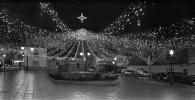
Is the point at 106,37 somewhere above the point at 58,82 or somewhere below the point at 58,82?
above

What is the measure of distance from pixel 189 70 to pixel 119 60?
104ft

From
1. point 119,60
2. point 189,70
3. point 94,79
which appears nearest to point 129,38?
point 189,70

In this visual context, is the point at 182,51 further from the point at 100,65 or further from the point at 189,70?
the point at 100,65

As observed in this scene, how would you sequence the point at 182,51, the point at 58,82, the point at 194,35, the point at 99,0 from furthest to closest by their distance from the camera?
the point at 182,51 < the point at 194,35 < the point at 58,82 < the point at 99,0

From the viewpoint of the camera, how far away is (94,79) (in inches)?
1282

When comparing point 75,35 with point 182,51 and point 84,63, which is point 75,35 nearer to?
point 84,63

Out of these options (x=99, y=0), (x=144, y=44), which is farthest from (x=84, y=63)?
(x=99, y=0)

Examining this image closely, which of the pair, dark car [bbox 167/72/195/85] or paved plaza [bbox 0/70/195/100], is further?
dark car [bbox 167/72/195/85]

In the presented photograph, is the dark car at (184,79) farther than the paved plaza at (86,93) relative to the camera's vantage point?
Yes

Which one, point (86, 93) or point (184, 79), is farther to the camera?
point (184, 79)

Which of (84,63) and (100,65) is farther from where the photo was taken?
(100,65)

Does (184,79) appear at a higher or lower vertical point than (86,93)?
higher

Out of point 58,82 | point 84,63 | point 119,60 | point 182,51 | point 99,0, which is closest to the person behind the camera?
point 99,0

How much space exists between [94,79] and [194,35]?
1690cm
